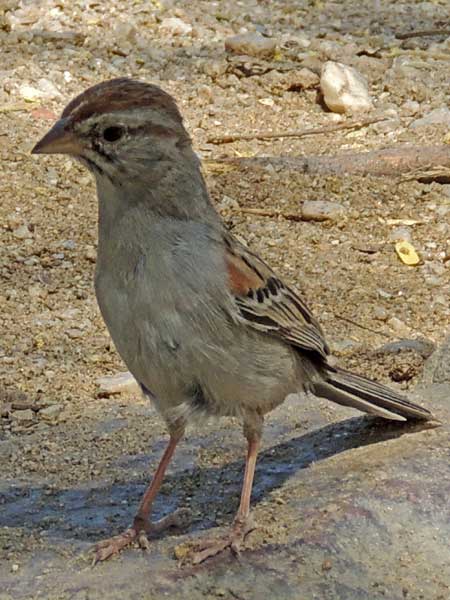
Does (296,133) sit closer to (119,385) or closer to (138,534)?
(119,385)

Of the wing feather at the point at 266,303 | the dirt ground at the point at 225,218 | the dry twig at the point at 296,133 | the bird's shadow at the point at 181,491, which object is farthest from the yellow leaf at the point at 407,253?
the wing feather at the point at 266,303

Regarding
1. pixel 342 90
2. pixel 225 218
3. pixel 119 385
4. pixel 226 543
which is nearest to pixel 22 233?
pixel 225 218

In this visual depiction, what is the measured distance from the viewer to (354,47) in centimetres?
1077

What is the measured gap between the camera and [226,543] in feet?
16.0

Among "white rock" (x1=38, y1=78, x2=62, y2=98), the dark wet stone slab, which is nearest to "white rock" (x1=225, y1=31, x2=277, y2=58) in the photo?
"white rock" (x1=38, y1=78, x2=62, y2=98)

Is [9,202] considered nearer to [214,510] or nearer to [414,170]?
[414,170]

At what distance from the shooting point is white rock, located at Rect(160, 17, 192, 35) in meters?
10.9

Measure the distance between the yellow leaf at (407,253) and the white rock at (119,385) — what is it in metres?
2.25

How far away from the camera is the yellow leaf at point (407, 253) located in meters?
8.32

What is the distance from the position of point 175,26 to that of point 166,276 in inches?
256

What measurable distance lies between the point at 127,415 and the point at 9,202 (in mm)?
2555

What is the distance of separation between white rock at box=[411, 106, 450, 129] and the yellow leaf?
155 cm

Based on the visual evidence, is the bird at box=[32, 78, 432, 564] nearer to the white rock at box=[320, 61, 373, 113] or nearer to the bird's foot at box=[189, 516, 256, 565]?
the bird's foot at box=[189, 516, 256, 565]

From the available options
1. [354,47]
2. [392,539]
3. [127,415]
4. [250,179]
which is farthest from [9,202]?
[392,539]
